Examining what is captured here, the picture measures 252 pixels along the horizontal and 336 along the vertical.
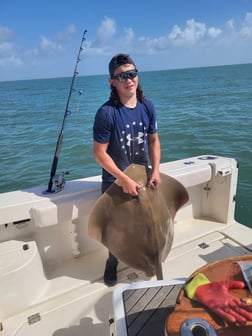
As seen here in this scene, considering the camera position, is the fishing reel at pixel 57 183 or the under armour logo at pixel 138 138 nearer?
the under armour logo at pixel 138 138

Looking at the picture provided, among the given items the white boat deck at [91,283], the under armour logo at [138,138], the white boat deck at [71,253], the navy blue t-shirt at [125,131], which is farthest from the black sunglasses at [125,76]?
the white boat deck at [91,283]

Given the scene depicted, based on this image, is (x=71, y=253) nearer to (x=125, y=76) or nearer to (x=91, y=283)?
(x=91, y=283)

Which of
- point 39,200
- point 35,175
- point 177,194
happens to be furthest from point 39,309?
point 35,175

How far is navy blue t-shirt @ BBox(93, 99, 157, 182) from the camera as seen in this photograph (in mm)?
2367

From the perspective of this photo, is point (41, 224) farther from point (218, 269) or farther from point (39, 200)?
point (218, 269)

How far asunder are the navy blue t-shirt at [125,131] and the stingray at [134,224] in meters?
0.19

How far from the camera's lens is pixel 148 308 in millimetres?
1597

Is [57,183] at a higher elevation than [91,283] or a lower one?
higher

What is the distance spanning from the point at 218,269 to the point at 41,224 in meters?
1.67

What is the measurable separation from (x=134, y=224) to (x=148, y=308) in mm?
783

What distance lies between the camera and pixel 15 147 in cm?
1237

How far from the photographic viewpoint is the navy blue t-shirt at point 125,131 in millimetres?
2367

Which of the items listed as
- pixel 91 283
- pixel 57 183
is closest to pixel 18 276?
pixel 91 283

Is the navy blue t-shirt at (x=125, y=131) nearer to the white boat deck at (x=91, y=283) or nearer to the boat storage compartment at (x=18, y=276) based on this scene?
the boat storage compartment at (x=18, y=276)
